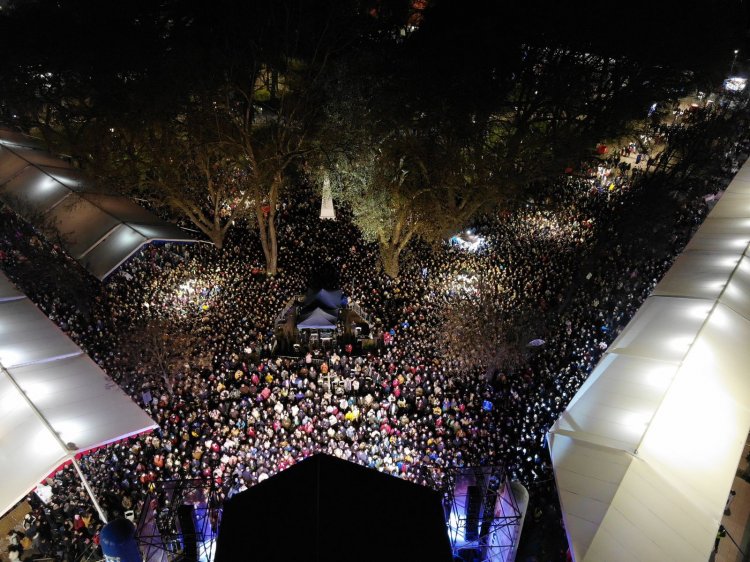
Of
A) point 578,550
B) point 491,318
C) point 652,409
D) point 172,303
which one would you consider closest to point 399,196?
point 491,318

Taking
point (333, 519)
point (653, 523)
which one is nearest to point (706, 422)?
point (653, 523)

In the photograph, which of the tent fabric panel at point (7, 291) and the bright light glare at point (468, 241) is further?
the bright light glare at point (468, 241)

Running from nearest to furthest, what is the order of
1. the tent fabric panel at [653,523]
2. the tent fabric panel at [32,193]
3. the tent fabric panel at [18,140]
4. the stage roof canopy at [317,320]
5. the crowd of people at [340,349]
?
the tent fabric panel at [653,523], the crowd of people at [340,349], the tent fabric panel at [32,193], the stage roof canopy at [317,320], the tent fabric panel at [18,140]

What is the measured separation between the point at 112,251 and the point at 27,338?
4115mm

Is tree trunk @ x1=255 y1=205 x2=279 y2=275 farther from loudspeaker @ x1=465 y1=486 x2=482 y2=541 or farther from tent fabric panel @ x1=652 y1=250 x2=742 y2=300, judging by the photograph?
tent fabric panel @ x1=652 y1=250 x2=742 y2=300

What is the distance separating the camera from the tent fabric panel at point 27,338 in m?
7.28

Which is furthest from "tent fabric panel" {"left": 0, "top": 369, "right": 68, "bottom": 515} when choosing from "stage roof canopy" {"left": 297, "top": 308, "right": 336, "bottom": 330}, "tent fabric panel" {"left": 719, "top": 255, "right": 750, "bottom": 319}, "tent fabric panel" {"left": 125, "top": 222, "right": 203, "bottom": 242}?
"tent fabric panel" {"left": 719, "top": 255, "right": 750, "bottom": 319}

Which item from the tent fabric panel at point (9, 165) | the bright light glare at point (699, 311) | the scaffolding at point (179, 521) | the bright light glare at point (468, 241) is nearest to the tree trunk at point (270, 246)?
the tent fabric panel at point (9, 165)

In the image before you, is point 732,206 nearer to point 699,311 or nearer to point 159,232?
point 699,311

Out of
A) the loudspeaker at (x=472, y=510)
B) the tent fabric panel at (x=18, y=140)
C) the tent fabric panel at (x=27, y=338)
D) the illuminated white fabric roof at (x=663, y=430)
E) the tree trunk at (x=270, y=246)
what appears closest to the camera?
the illuminated white fabric roof at (x=663, y=430)

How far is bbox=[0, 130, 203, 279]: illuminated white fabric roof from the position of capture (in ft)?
37.9

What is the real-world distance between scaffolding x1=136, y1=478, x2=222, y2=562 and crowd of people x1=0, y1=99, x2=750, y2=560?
0.89m

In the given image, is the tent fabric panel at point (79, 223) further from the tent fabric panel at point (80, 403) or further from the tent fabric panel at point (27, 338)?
the tent fabric panel at point (80, 403)

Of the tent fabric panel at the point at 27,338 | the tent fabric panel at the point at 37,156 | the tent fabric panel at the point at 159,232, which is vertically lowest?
the tent fabric panel at the point at 27,338
